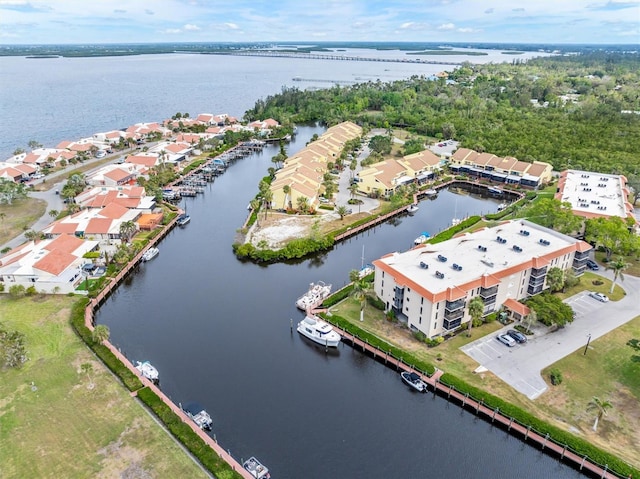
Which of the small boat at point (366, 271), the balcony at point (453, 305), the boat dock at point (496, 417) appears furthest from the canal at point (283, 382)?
the balcony at point (453, 305)

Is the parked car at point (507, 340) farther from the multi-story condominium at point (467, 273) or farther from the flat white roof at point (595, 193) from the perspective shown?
the flat white roof at point (595, 193)

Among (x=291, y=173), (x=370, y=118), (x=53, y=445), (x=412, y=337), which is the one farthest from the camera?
(x=370, y=118)

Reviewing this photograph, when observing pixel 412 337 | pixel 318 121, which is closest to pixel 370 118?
pixel 318 121

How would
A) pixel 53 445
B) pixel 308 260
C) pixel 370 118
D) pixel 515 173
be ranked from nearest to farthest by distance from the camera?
pixel 53 445 < pixel 308 260 < pixel 515 173 < pixel 370 118

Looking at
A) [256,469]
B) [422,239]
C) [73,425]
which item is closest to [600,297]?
[422,239]

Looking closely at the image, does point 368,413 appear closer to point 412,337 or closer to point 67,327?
point 412,337

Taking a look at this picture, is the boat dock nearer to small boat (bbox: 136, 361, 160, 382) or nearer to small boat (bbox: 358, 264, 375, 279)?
small boat (bbox: 358, 264, 375, 279)
